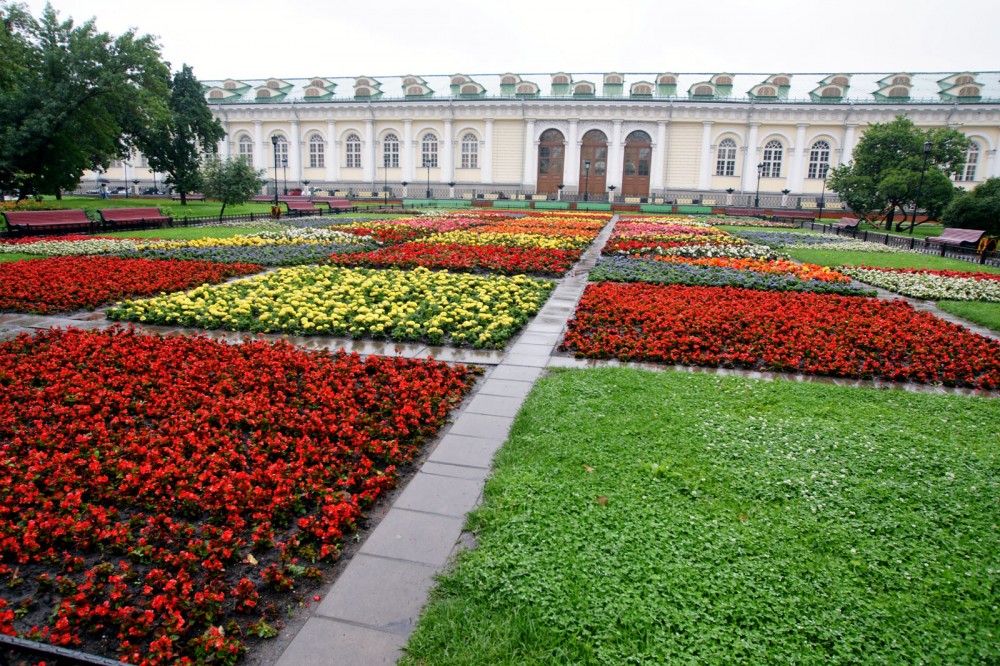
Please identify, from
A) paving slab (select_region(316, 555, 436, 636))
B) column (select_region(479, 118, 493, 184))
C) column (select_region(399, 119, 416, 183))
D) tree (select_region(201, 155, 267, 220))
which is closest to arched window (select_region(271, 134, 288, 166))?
column (select_region(399, 119, 416, 183))

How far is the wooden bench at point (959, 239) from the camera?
1988cm

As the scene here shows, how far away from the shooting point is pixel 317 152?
180ft

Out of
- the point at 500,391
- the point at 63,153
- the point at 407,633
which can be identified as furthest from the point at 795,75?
the point at 407,633

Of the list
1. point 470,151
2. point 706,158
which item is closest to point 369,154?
point 470,151

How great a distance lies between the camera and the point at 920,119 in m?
45.8

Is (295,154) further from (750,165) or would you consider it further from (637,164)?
(750,165)

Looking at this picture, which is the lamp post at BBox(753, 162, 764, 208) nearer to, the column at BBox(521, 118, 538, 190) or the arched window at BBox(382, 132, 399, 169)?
the column at BBox(521, 118, 538, 190)

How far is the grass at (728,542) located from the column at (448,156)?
4959 cm

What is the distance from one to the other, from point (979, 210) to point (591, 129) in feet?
107

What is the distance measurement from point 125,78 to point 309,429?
28475 mm

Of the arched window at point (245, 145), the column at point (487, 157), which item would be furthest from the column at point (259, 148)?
the column at point (487, 157)

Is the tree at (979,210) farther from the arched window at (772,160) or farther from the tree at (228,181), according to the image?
the tree at (228,181)

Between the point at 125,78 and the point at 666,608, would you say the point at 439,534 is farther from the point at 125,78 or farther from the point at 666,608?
the point at 125,78

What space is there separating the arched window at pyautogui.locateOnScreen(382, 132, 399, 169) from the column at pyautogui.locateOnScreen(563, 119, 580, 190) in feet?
49.5
